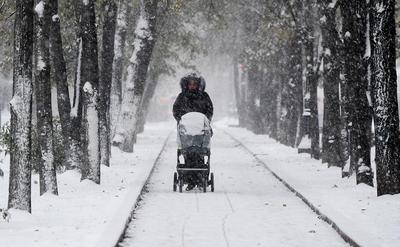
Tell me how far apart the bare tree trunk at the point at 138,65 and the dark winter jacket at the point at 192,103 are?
371 inches

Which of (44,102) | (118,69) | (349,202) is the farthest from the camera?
(118,69)

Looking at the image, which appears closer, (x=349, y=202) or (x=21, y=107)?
(x=21, y=107)

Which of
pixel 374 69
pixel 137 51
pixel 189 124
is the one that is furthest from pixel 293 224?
pixel 137 51

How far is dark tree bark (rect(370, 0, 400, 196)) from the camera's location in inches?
525

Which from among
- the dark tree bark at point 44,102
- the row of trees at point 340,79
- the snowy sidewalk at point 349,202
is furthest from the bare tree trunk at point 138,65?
the dark tree bark at point 44,102

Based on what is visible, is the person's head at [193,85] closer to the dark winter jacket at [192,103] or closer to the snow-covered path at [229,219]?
the dark winter jacket at [192,103]

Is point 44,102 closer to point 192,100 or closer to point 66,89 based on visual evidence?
point 66,89

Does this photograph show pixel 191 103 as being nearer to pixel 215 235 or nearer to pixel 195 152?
pixel 195 152

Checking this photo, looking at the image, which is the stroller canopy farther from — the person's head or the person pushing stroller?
the person's head

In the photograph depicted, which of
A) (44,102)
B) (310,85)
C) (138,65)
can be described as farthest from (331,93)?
(44,102)

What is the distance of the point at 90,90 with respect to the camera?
1627cm

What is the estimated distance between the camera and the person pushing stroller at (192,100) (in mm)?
16359

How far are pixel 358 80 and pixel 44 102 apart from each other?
6.53m

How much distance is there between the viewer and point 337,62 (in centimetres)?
2120
